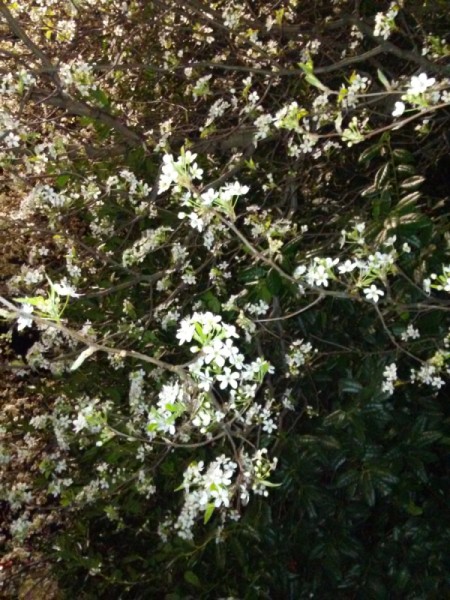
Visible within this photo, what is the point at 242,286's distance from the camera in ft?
9.35

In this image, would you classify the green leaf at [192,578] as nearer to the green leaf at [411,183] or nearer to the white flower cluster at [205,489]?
the white flower cluster at [205,489]

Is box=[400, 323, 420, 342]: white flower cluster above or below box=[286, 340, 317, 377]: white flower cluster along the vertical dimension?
above

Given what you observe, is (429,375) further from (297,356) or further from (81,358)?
(81,358)

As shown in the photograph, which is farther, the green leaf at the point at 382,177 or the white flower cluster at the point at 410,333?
the green leaf at the point at 382,177

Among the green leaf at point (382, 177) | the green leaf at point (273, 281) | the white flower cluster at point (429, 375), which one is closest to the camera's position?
the white flower cluster at point (429, 375)

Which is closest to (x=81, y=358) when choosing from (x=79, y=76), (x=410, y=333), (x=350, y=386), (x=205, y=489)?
(x=205, y=489)

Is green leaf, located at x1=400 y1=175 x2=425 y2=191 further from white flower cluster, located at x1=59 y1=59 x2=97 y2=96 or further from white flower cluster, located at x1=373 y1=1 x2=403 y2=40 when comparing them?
white flower cluster, located at x1=59 y1=59 x2=97 y2=96

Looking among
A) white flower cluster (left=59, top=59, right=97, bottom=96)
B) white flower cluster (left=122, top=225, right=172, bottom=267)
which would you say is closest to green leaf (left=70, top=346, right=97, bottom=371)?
white flower cluster (left=122, top=225, right=172, bottom=267)

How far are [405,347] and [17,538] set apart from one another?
6.89ft

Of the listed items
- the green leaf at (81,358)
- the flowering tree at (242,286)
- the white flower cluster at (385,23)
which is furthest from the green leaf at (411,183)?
the green leaf at (81,358)

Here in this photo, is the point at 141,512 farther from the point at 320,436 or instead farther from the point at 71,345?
the point at 320,436

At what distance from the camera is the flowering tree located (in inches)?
85.0

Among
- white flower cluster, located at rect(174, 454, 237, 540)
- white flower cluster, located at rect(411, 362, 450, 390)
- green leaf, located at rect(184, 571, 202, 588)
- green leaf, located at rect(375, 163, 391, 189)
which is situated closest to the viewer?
white flower cluster, located at rect(174, 454, 237, 540)

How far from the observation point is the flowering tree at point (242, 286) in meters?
2.16
